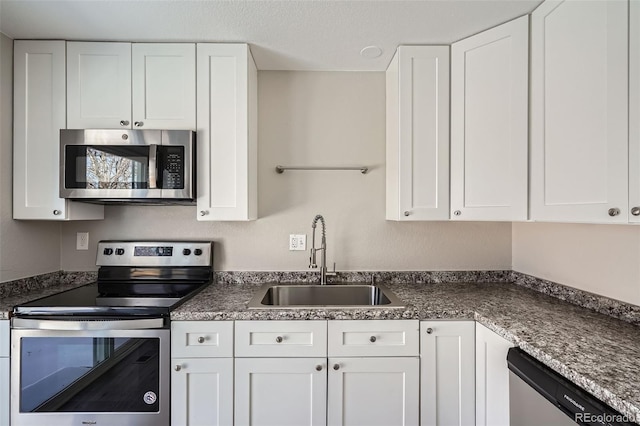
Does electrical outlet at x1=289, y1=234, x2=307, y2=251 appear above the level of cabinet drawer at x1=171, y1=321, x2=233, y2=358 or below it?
above

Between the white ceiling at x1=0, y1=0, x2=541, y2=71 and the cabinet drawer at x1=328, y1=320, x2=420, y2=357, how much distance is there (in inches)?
58.4

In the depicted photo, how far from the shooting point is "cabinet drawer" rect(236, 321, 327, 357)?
4.78 feet

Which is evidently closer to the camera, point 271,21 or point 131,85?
point 271,21

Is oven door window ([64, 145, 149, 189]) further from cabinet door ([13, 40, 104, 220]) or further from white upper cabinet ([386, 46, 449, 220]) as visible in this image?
white upper cabinet ([386, 46, 449, 220])

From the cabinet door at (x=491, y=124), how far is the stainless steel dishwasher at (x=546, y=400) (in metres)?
0.73

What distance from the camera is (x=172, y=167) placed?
1697mm

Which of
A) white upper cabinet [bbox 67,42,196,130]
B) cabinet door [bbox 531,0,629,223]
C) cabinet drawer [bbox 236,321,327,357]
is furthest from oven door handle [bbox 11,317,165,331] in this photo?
cabinet door [bbox 531,0,629,223]

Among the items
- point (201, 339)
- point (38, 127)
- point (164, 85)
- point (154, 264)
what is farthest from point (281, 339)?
point (38, 127)

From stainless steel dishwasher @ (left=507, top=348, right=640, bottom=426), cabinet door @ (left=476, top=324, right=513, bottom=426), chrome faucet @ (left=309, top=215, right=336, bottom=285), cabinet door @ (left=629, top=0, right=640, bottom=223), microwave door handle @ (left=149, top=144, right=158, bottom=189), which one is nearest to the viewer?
stainless steel dishwasher @ (left=507, top=348, right=640, bottom=426)

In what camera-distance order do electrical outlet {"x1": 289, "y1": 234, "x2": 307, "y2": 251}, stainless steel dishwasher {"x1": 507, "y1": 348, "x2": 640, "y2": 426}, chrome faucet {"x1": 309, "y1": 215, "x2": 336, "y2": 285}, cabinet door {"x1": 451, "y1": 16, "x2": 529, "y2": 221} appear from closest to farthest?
stainless steel dishwasher {"x1": 507, "y1": 348, "x2": 640, "y2": 426} < cabinet door {"x1": 451, "y1": 16, "x2": 529, "y2": 221} < chrome faucet {"x1": 309, "y1": 215, "x2": 336, "y2": 285} < electrical outlet {"x1": 289, "y1": 234, "x2": 307, "y2": 251}

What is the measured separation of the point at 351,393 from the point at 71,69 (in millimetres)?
2264

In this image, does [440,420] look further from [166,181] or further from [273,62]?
[273,62]

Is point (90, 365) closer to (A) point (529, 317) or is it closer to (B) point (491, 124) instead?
(A) point (529, 317)

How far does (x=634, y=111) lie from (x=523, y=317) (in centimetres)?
87
